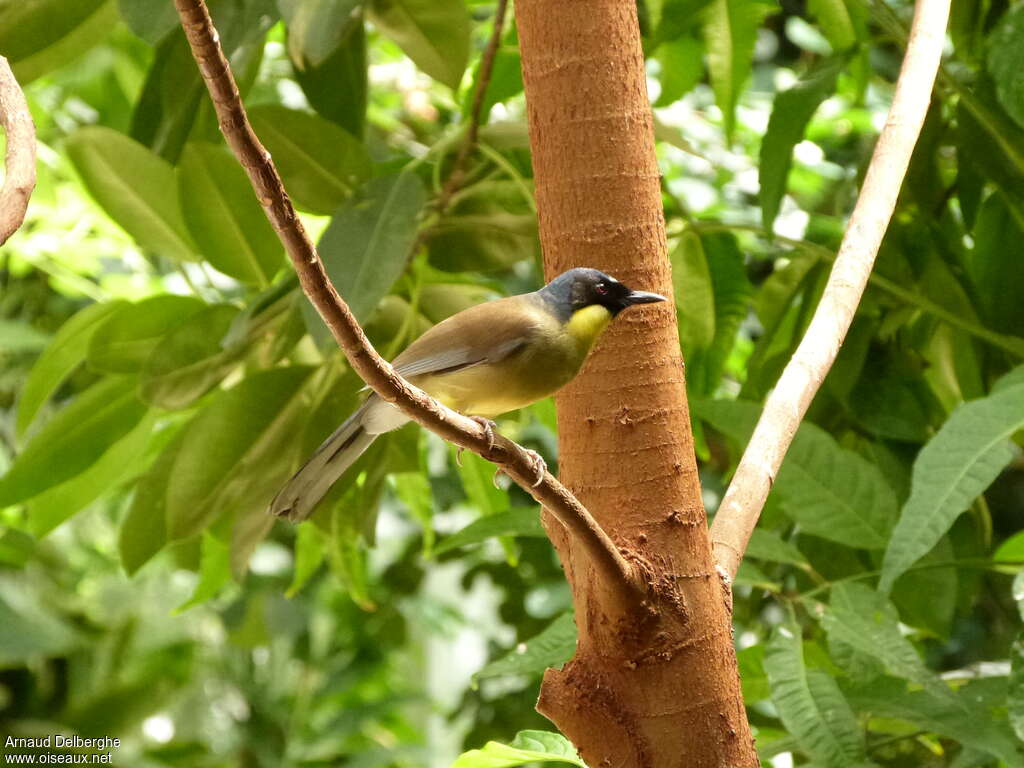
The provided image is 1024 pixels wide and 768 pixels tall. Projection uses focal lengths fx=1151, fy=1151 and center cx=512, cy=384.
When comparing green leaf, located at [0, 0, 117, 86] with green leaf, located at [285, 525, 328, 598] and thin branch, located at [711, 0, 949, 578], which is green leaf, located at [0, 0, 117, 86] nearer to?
green leaf, located at [285, 525, 328, 598]

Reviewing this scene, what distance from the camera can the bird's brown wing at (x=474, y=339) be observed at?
47.9 inches

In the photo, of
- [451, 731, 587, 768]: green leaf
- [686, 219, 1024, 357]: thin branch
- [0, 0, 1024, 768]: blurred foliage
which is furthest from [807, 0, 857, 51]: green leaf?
[451, 731, 587, 768]: green leaf

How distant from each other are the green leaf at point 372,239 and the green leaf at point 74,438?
1.35 feet

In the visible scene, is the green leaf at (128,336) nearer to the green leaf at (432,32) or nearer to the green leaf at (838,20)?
the green leaf at (432,32)

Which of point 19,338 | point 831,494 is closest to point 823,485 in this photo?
point 831,494

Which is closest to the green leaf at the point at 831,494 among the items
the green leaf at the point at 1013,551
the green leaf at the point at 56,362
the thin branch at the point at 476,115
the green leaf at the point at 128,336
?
the green leaf at the point at 1013,551

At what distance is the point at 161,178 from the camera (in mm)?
1591

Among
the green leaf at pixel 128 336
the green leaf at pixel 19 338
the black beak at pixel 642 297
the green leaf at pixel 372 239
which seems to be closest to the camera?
the black beak at pixel 642 297

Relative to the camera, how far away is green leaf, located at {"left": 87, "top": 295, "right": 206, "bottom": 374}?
1.55 meters

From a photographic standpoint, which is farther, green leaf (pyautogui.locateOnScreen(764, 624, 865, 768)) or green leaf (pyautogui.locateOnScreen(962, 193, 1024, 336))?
green leaf (pyautogui.locateOnScreen(962, 193, 1024, 336))

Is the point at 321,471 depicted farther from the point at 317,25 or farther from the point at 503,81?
the point at 503,81

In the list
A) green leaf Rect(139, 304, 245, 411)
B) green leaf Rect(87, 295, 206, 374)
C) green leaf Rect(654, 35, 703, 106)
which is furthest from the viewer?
green leaf Rect(654, 35, 703, 106)

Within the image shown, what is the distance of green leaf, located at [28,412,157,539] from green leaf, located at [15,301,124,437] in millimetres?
114

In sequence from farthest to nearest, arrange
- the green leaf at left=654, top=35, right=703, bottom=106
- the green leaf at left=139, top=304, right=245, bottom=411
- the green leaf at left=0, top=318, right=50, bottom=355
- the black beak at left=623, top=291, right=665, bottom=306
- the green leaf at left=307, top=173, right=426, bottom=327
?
the green leaf at left=0, top=318, right=50, bottom=355
the green leaf at left=654, top=35, right=703, bottom=106
the green leaf at left=139, top=304, right=245, bottom=411
the green leaf at left=307, top=173, right=426, bottom=327
the black beak at left=623, top=291, right=665, bottom=306
